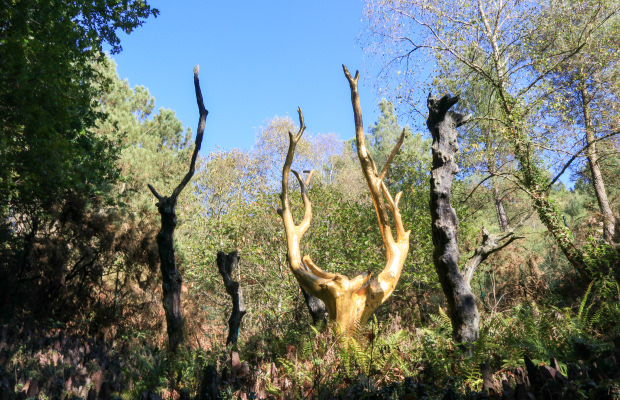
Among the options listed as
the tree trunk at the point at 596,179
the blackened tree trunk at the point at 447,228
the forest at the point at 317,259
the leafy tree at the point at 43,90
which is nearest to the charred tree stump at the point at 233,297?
the forest at the point at 317,259

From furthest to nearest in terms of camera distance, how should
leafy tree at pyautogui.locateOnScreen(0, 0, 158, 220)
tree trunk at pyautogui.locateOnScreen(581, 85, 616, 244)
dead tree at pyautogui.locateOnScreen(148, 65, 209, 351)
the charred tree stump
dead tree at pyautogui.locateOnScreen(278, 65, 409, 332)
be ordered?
tree trunk at pyautogui.locateOnScreen(581, 85, 616, 244), leafy tree at pyautogui.locateOnScreen(0, 0, 158, 220), dead tree at pyautogui.locateOnScreen(148, 65, 209, 351), the charred tree stump, dead tree at pyautogui.locateOnScreen(278, 65, 409, 332)

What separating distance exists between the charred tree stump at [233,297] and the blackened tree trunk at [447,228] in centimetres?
309

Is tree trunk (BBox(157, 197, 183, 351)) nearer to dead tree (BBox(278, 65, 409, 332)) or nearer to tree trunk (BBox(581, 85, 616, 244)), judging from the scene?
dead tree (BBox(278, 65, 409, 332))

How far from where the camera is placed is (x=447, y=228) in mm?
4980

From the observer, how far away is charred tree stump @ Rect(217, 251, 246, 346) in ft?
20.2

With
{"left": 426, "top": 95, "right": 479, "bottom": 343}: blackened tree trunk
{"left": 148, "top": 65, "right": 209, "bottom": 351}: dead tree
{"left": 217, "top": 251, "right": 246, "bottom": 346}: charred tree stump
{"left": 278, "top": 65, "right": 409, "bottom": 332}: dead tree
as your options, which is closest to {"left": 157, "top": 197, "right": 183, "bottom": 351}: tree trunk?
{"left": 148, "top": 65, "right": 209, "bottom": 351}: dead tree

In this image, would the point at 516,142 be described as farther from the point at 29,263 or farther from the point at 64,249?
the point at 29,263

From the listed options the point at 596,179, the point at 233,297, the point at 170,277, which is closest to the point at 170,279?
the point at 170,277

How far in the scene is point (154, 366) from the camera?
12.0 feet

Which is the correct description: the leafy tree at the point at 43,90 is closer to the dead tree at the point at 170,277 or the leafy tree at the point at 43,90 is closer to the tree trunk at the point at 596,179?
the dead tree at the point at 170,277

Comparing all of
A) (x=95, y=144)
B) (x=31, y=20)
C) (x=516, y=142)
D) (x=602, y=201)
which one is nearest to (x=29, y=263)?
(x=95, y=144)

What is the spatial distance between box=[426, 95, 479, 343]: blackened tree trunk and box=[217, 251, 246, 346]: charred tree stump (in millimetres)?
3091

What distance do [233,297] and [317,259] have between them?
477cm

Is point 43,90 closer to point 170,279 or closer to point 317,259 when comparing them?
point 170,279
